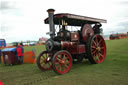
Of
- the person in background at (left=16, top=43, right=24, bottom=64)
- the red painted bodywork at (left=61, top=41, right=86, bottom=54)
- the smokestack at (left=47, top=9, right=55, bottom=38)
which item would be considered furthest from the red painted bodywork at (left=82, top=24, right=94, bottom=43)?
the person in background at (left=16, top=43, right=24, bottom=64)

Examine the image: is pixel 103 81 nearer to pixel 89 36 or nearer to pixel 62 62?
pixel 62 62

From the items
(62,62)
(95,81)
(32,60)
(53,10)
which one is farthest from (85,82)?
(32,60)

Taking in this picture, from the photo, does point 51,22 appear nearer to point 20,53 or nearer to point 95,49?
point 95,49

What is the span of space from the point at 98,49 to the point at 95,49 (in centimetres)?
15

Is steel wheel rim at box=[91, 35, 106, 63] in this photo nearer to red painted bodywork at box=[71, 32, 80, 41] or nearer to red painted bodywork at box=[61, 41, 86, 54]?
red painted bodywork at box=[61, 41, 86, 54]

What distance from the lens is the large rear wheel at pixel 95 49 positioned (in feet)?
17.4

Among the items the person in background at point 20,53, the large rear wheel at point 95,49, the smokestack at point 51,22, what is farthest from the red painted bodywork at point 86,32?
the person in background at point 20,53

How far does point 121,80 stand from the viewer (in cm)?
324

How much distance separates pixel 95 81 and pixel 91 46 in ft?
7.29

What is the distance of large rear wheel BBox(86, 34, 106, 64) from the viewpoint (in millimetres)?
5297

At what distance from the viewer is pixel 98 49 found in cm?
570

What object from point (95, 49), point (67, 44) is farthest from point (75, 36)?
point (95, 49)

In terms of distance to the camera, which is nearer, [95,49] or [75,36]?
[75,36]

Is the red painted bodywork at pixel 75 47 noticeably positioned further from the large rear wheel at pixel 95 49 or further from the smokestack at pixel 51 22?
the smokestack at pixel 51 22
